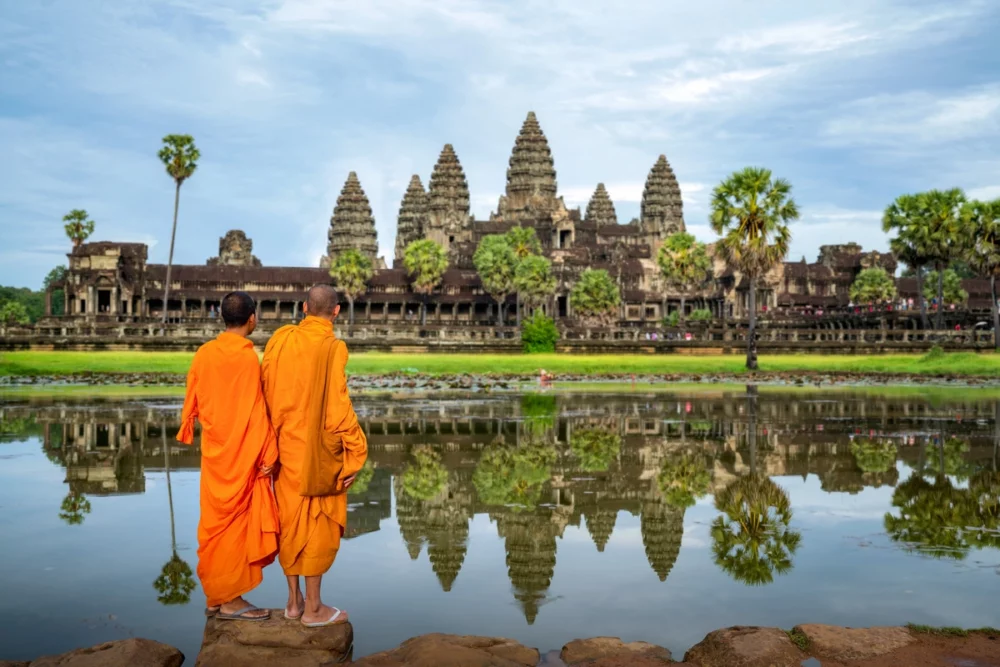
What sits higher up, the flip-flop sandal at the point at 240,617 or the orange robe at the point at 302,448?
the orange robe at the point at 302,448

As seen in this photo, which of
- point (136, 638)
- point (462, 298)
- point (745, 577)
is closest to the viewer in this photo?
point (136, 638)

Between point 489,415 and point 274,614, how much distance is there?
1508 cm

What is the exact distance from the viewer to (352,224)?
12800 cm

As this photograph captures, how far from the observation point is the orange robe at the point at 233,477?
6.88 metres

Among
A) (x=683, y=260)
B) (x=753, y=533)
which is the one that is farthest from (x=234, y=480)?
(x=683, y=260)

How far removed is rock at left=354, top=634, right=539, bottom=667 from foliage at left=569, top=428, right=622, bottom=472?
24.1ft

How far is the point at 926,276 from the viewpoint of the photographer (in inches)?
4193

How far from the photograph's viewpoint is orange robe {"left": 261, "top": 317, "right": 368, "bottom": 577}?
22.9ft

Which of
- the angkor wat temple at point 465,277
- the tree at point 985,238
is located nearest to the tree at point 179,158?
the angkor wat temple at point 465,277

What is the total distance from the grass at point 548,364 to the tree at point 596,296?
1499 inches

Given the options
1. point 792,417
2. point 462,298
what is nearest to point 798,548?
point 792,417

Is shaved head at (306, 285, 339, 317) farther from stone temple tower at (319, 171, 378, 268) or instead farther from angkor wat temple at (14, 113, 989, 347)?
stone temple tower at (319, 171, 378, 268)

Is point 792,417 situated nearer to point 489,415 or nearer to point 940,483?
point 489,415

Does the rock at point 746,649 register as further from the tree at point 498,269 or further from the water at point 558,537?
the tree at point 498,269
